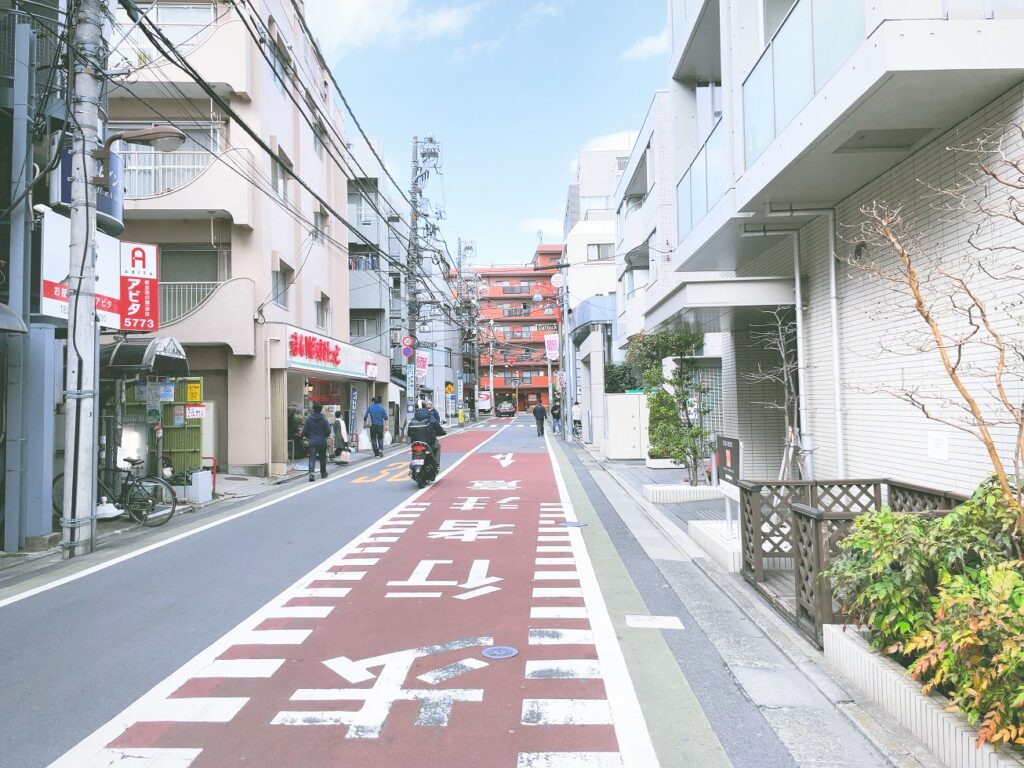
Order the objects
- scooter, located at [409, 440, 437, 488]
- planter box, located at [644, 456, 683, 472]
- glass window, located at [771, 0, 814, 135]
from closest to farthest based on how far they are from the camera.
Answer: glass window, located at [771, 0, 814, 135], scooter, located at [409, 440, 437, 488], planter box, located at [644, 456, 683, 472]

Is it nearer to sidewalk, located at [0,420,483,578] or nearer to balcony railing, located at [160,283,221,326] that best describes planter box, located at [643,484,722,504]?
sidewalk, located at [0,420,483,578]

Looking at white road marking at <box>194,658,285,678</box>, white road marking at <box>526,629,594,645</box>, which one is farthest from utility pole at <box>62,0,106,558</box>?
white road marking at <box>526,629,594,645</box>

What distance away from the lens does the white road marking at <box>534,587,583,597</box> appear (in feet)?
21.0

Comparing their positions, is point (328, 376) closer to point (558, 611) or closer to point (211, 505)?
point (211, 505)

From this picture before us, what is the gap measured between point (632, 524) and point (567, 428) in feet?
80.4

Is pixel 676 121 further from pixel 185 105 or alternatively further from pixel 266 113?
pixel 185 105

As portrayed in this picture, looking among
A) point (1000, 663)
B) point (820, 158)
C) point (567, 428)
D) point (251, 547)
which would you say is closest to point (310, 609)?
point (251, 547)

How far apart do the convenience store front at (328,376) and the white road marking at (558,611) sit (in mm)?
14947

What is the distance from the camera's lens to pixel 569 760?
3426 millimetres

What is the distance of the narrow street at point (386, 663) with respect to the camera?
3609 mm

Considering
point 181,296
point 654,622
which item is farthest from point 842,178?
point 181,296

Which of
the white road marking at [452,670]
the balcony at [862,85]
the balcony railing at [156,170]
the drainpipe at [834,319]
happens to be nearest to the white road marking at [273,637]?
the white road marking at [452,670]

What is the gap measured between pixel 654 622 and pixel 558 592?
42.3 inches

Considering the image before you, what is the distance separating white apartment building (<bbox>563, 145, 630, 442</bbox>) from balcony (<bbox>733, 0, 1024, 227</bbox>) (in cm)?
2183
